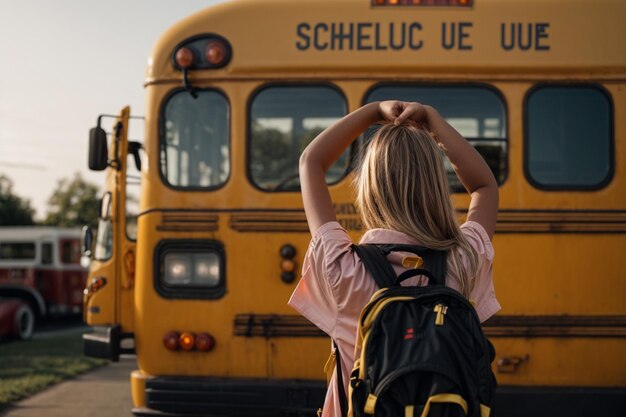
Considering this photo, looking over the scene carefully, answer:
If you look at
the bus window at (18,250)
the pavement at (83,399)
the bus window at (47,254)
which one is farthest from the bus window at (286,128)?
the bus window at (18,250)

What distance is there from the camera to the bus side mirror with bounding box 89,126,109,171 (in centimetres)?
574

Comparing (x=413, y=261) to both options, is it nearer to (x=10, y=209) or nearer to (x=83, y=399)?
(x=83, y=399)

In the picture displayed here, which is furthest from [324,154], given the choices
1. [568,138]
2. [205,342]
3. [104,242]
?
[104,242]

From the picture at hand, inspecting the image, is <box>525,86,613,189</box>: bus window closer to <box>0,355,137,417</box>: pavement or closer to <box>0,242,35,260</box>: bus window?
<box>0,355,137,417</box>: pavement

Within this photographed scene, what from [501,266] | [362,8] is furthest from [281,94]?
[501,266]

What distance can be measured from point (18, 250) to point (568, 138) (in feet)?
60.2

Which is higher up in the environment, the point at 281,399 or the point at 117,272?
the point at 117,272

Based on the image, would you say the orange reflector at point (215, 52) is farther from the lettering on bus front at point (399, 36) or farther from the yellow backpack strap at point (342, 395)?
the yellow backpack strap at point (342, 395)

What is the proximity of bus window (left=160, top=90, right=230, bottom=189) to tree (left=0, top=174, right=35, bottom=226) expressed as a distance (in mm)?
52528

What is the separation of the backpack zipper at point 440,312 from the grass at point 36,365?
22.9ft

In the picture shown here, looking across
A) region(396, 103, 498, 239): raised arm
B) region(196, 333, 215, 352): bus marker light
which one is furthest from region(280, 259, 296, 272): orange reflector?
region(396, 103, 498, 239): raised arm

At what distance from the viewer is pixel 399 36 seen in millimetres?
5273

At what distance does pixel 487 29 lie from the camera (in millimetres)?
5234

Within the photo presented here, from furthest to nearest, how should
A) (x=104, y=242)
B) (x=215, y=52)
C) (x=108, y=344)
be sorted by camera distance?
1. (x=104, y=242)
2. (x=108, y=344)
3. (x=215, y=52)
